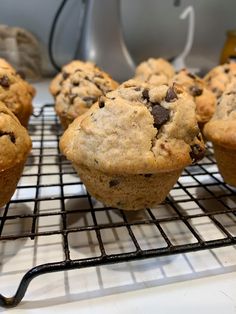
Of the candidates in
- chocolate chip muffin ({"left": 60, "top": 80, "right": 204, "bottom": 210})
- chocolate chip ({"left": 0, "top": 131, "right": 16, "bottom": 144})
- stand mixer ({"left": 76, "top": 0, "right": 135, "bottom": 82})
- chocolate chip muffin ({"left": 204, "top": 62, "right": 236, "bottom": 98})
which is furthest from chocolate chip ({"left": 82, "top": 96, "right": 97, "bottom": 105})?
stand mixer ({"left": 76, "top": 0, "right": 135, "bottom": 82})

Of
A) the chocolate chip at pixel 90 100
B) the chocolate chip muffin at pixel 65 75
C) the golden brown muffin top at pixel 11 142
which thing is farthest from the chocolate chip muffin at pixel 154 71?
the golden brown muffin top at pixel 11 142

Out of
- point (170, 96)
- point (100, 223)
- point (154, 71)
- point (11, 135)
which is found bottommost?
point (100, 223)

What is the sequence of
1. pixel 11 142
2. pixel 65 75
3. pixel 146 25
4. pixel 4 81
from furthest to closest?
pixel 146 25 < pixel 65 75 < pixel 4 81 < pixel 11 142

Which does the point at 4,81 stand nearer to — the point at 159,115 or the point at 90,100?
the point at 90,100

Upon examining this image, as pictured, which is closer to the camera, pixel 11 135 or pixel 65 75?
pixel 11 135

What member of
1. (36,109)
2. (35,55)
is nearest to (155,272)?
(36,109)

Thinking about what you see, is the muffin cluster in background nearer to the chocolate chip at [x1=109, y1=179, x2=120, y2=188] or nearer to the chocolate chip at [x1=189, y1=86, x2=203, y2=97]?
the chocolate chip at [x1=109, y1=179, x2=120, y2=188]

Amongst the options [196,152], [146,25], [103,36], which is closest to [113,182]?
[196,152]
